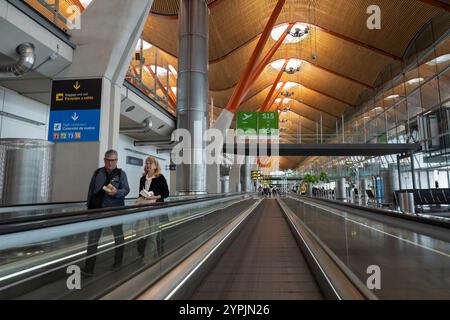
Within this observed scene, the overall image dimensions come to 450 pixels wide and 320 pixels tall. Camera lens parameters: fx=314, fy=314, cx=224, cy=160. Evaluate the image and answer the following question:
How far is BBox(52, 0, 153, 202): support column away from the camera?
7492 mm

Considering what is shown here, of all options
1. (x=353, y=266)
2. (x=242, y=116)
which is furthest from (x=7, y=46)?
(x=242, y=116)

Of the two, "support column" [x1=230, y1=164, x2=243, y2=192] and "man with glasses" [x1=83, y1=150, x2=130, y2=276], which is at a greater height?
"support column" [x1=230, y1=164, x2=243, y2=192]

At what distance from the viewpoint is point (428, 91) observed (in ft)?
62.6

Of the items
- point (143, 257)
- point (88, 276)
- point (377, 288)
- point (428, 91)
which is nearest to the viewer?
point (88, 276)

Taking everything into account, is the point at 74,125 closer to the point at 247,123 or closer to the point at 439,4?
the point at 247,123

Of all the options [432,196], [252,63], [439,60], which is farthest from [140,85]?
[439,60]

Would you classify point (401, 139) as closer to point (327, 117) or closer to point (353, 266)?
point (327, 117)

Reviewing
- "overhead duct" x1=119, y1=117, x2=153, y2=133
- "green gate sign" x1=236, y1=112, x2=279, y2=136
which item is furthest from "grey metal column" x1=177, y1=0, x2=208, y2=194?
"green gate sign" x1=236, y1=112, x2=279, y2=136

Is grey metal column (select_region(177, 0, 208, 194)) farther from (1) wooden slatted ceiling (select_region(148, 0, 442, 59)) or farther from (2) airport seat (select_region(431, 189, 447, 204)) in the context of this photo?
(2) airport seat (select_region(431, 189, 447, 204))

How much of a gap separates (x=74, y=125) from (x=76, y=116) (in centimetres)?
22

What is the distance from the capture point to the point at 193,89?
13273mm

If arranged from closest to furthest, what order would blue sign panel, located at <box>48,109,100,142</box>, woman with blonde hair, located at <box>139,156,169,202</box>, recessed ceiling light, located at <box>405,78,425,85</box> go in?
woman with blonde hair, located at <box>139,156,169,202</box> < blue sign panel, located at <box>48,109,100,142</box> < recessed ceiling light, located at <box>405,78,425,85</box>

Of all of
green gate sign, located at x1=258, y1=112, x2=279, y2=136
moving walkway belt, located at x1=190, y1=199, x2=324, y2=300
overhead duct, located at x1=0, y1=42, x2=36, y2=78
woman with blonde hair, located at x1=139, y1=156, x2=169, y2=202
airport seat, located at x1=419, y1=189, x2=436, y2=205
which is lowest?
moving walkway belt, located at x1=190, y1=199, x2=324, y2=300

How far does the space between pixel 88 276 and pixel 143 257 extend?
88 cm
